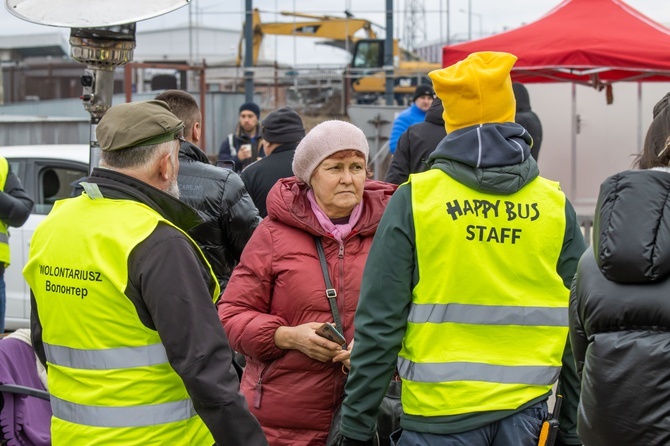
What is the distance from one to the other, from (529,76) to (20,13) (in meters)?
6.58

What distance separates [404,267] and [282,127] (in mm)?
3220

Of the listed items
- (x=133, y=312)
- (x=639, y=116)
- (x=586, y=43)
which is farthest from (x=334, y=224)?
(x=639, y=116)

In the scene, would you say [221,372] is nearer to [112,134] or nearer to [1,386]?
[112,134]

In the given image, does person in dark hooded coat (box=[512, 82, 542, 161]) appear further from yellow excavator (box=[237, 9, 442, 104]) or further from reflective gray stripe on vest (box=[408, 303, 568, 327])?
yellow excavator (box=[237, 9, 442, 104])

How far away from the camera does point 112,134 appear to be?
2887 millimetres

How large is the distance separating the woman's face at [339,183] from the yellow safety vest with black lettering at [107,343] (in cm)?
95

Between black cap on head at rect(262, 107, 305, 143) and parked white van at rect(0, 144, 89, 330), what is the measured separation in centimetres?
324

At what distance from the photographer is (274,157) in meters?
6.00

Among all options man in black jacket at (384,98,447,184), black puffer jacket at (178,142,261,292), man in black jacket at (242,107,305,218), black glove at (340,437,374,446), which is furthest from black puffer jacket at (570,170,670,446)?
man in black jacket at (384,98,447,184)

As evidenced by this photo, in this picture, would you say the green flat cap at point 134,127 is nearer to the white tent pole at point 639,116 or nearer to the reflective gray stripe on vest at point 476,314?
the reflective gray stripe on vest at point 476,314

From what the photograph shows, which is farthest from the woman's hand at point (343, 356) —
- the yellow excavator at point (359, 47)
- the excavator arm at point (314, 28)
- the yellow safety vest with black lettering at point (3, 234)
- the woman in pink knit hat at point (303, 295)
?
the excavator arm at point (314, 28)

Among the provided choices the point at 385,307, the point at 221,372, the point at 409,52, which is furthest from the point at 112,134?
the point at 409,52

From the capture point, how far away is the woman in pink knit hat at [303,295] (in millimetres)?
3457

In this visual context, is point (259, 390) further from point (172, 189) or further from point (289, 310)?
point (172, 189)
